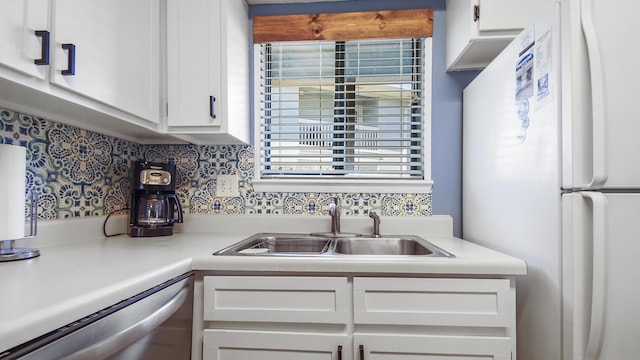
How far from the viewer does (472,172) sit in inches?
61.0

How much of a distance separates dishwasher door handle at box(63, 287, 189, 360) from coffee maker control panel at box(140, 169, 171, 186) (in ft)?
2.40

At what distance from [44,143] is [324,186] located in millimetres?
1233

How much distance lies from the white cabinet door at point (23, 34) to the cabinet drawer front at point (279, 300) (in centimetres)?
81

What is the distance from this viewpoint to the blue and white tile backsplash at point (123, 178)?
1225 millimetres

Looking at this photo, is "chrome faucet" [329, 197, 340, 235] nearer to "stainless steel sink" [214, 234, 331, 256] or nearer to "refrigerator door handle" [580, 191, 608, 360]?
"stainless steel sink" [214, 234, 331, 256]

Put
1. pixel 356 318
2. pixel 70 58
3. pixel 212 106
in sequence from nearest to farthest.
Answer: pixel 70 58 → pixel 356 318 → pixel 212 106

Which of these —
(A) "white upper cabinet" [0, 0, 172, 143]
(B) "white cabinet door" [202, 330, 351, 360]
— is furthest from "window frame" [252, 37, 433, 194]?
(B) "white cabinet door" [202, 330, 351, 360]

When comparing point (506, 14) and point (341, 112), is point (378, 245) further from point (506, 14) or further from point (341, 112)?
point (506, 14)

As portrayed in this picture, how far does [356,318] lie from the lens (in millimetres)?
1045

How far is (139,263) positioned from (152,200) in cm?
67

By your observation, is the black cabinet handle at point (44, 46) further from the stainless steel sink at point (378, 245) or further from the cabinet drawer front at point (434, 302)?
the stainless steel sink at point (378, 245)

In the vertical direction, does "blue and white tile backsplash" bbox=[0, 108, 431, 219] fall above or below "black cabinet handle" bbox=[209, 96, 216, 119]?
below

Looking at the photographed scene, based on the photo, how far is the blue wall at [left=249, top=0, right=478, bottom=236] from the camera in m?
1.71

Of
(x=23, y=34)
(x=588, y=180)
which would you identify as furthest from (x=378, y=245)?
(x=23, y=34)
